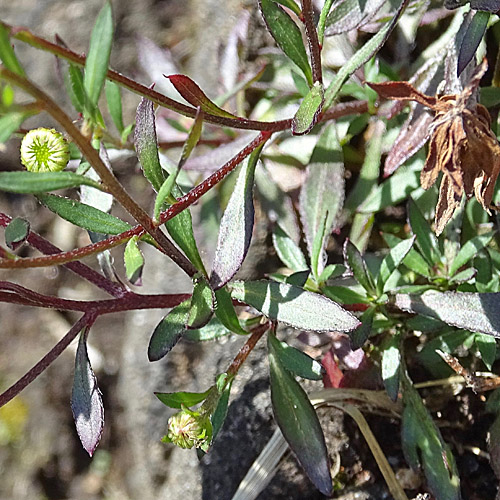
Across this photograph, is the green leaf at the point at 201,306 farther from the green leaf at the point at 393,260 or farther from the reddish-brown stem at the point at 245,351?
the green leaf at the point at 393,260

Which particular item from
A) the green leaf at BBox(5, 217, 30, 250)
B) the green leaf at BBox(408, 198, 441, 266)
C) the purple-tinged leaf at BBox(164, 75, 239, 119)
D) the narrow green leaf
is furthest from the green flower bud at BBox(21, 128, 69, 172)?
the green leaf at BBox(408, 198, 441, 266)

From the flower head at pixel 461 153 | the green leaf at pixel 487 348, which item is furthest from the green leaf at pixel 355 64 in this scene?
the green leaf at pixel 487 348

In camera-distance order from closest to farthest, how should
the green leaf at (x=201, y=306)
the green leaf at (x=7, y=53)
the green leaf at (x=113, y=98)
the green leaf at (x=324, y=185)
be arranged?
the green leaf at (x=7, y=53) → the green leaf at (x=201, y=306) → the green leaf at (x=113, y=98) → the green leaf at (x=324, y=185)

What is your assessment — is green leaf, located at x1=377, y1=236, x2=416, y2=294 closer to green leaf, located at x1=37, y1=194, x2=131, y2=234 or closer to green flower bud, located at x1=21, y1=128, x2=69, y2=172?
green leaf, located at x1=37, y1=194, x2=131, y2=234

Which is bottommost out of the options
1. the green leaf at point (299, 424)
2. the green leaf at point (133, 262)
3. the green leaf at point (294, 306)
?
the green leaf at point (299, 424)

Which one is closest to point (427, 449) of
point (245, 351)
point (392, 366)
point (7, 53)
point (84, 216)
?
point (392, 366)

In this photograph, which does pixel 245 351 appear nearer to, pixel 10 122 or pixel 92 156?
pixel 92 156

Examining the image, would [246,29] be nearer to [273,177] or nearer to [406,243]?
[273,177]

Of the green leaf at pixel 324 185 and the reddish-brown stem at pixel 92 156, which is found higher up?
the reddish-brown stem at pixel 92 156
